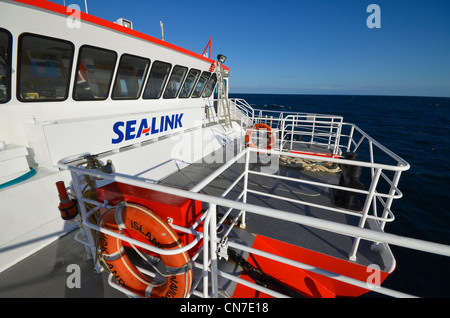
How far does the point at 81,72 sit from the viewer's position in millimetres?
3457

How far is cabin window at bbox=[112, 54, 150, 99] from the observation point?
13.5ft

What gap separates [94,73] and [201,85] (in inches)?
153

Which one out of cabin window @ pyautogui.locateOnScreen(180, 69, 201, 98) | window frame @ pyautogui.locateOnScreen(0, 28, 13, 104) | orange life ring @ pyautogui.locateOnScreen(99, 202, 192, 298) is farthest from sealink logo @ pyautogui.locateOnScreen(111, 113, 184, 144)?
orange life ring @ pyautogui.locateOnScreen(99, 202, 192, 298)

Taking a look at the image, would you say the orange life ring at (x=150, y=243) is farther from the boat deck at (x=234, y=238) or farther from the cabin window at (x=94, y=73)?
the cabin window at (x=94, y=73)

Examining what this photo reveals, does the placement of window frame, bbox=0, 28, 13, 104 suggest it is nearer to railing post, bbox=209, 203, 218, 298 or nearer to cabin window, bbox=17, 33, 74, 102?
cabin window, bbox=17, 33, 74, 102

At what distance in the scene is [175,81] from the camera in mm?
5750

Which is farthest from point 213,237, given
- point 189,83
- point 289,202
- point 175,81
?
point 189,83

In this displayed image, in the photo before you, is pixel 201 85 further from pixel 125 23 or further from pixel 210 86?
pixel 125 23

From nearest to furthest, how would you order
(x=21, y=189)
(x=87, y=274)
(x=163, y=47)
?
(x=87, y=274), (x=21, y=189), (x=163, y=47)

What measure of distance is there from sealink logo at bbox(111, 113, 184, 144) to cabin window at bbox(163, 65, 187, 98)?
2.23ft

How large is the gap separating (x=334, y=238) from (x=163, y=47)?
519 centimetres

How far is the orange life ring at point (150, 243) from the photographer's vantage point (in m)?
1.60
